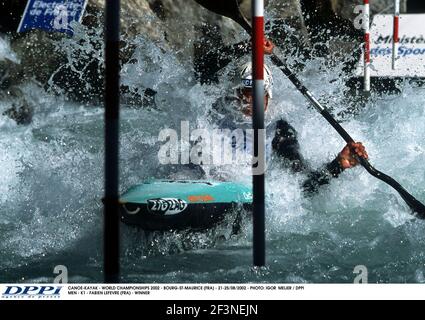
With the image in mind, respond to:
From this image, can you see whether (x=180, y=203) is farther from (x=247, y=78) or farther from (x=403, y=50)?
(x=403, y=50)

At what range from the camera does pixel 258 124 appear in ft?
10.6

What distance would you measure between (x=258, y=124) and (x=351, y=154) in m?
1.37

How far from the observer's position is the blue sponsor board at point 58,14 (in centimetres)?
602

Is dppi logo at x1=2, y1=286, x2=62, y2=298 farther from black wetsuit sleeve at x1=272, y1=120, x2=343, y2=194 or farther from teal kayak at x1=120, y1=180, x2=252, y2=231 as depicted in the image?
black wetsuit sleeve at x1=272, y1=120, x2=343, y2=194

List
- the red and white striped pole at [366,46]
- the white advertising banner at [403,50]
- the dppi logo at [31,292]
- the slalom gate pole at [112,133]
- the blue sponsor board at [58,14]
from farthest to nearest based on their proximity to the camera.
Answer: the white advertising banner at [403,50]
the red and white striped pole at [366,46]
the blue sponsor board at [58,14]
the dppi logo at [31,292]
the slalom gate pole at [112,133]

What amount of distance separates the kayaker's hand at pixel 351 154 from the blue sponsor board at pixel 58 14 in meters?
2.63

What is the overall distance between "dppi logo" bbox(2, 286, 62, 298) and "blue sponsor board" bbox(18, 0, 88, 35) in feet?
9.74

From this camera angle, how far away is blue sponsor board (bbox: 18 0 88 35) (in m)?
6.02

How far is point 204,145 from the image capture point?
4500 millimetres

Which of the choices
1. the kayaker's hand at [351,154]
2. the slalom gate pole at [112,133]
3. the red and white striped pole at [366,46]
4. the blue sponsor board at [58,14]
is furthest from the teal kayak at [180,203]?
the red and white striped pole at [366,46]

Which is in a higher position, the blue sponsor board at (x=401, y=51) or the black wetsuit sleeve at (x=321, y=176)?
the blue sponsor board at (x=401, y=51)

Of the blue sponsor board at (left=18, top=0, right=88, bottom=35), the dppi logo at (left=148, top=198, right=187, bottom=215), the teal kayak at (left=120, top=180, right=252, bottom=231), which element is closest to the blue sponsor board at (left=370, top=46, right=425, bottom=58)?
the blue sponsor board at (left=18, top=0, right=88, bottom=35)

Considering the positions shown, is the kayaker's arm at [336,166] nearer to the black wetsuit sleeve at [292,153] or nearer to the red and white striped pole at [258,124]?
the black wetsuit sleeve at [292,153]
